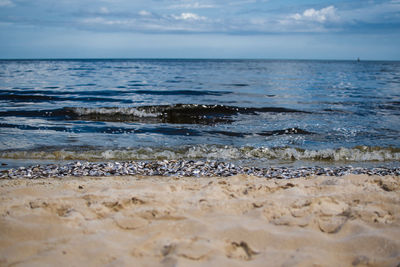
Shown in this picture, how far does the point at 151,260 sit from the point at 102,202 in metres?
1.57

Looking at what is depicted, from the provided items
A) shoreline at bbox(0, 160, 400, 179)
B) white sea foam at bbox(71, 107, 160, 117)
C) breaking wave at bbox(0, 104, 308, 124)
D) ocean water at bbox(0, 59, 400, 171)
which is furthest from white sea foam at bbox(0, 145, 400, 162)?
white sea foam at bbox(71, 107, 160, 117)

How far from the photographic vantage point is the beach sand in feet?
10.2

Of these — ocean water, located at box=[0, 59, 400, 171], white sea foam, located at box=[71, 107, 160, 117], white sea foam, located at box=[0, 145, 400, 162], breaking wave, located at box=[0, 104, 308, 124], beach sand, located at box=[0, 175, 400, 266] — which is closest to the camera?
beach sand, located at box=[0, 175, 400, 266]

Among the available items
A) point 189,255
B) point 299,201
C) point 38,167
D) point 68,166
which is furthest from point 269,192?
point 38,167

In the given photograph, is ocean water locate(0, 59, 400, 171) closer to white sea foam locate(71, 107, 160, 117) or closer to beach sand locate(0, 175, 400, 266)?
white sea foam locate(71, 107, 160, 117)

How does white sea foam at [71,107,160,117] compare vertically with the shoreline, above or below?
above

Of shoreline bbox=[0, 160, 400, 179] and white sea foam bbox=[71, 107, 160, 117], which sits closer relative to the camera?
shoreline bbox=[0, 160, 400, 179]

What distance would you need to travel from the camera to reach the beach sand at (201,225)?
3.12 m

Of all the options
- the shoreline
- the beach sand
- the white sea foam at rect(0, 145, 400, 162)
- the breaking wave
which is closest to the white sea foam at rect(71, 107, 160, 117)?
the breaking wave

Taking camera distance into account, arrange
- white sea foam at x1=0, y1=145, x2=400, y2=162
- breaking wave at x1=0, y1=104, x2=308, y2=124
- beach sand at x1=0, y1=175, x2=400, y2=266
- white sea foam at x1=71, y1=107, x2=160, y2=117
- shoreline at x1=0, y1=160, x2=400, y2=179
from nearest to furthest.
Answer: beach sand at x1=0, y1=175, x2=400, y2=266, shoreline at x1=0, y1=160, x2=400, y2=179, white sea foam at x1=0, y1=145, x2=400, y2=162, breaking wave at x1=0, y1=104, x2=308, y2=124, white sea foam at x1=71, y1=107, x2=160, y2=117

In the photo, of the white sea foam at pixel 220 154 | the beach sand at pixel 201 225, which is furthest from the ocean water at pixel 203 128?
the beach sand at pixel 201 225

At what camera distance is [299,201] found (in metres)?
4.45

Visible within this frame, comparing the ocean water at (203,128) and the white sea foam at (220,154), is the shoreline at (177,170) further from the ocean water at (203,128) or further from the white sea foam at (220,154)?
the white sea foam at (220,154)

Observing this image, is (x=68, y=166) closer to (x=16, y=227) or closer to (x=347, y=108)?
(x=16, y=227)
